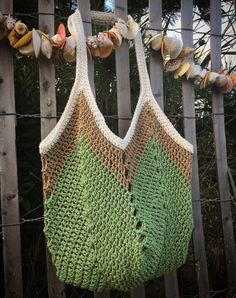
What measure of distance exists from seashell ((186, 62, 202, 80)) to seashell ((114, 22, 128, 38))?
0.91 feet

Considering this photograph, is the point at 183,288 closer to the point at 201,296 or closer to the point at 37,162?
the point at 201,296

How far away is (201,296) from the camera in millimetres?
1243

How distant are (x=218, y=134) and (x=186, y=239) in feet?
1.75

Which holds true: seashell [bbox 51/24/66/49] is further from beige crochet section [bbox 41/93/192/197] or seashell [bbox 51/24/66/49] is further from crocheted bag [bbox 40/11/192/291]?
beige crochet section [bbox 41/93/192/197]

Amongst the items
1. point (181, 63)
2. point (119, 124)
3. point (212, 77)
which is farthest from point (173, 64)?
point (119, 124)

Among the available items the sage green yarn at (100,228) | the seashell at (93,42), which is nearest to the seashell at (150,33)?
the seashell at (93,42)

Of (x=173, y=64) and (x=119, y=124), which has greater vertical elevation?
(x=173, y=64)

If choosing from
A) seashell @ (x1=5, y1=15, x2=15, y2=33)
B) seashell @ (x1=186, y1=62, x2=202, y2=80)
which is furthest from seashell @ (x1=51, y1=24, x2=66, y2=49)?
seashell @ (x1=186, y1=62, x2=202, y2=80)

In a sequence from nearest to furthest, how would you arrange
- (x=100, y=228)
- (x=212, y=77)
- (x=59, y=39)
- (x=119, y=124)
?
(x=100, y=228)
(x=59, y=39)
(x=119, y=124)
(x=212, y=77)

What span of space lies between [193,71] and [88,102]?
0.47 metres

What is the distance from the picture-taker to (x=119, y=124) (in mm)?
1099

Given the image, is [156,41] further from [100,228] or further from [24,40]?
[100,228]

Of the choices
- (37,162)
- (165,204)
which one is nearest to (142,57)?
(165,204)

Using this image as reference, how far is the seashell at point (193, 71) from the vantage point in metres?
1.17
